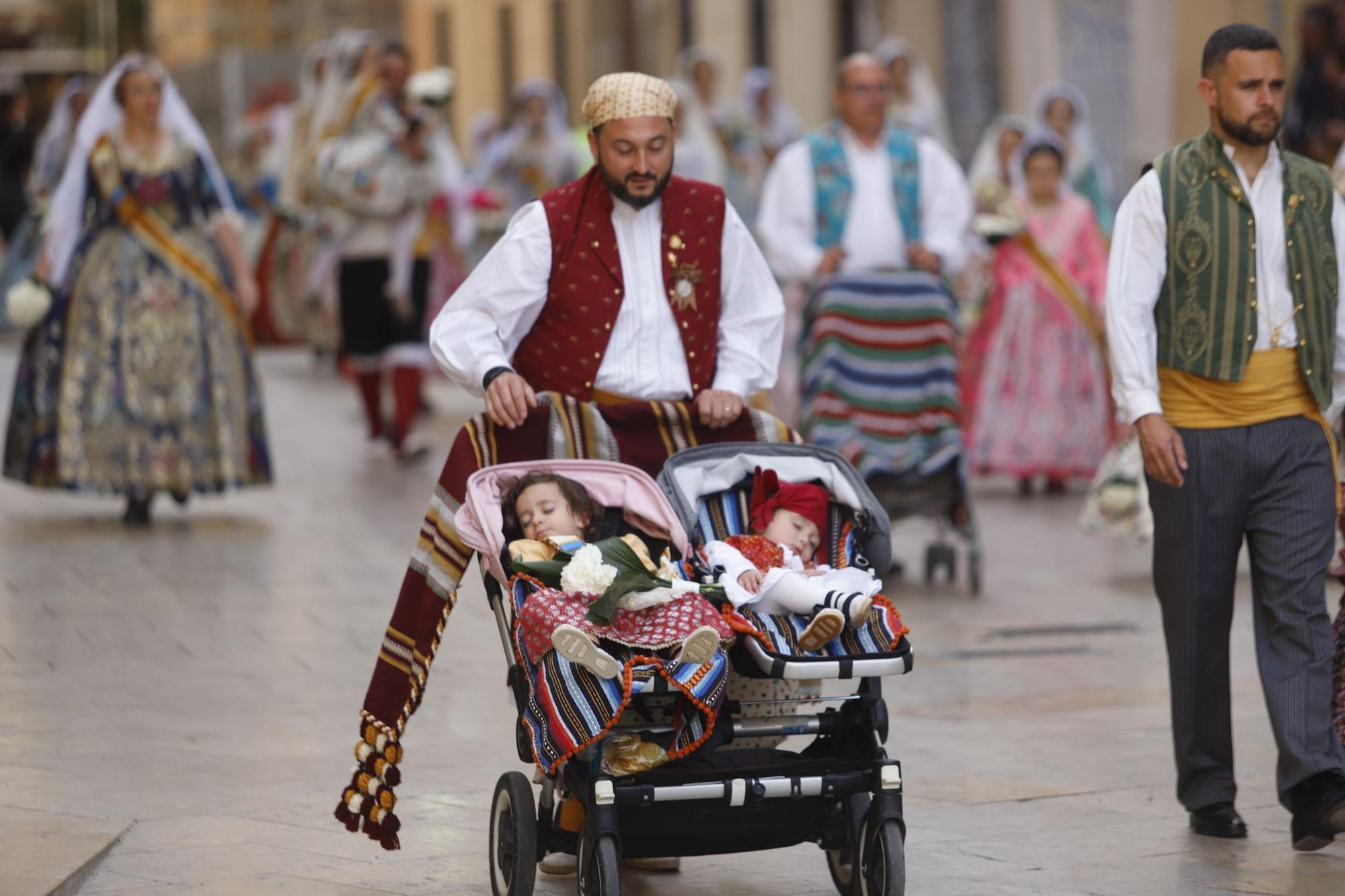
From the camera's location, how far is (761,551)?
4.96 m

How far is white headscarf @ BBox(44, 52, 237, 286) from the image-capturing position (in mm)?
10711

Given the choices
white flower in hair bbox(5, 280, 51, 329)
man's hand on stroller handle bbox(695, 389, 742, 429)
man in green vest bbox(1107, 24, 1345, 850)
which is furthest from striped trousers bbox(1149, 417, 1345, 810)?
white flower in hair bbox(5, 280, 51, 329)

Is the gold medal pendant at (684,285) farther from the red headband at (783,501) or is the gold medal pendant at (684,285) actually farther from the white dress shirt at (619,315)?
the red headband at (783,501)

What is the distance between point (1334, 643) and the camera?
5934mm

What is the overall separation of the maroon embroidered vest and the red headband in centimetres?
46

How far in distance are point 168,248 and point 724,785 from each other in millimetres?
6886

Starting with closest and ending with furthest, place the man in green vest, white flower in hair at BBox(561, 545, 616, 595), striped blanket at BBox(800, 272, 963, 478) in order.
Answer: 1. white flower in hair at BBox(561, 545, 616, 595)
2. the man in green vest
3. striped blanket at BBox(800, 272, 963, 478)

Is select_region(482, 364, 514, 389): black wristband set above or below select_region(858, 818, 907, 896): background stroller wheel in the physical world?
above

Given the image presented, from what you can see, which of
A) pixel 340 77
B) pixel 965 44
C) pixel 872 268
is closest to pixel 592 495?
pixel 872 268

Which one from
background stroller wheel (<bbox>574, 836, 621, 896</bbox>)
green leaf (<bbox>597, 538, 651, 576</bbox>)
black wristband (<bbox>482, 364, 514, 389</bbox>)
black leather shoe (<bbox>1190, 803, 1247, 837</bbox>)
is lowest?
black leather shoe (<bbox>1190, 803, 1247, 837</bbox>)

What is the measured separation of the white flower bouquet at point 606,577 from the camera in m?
4.64

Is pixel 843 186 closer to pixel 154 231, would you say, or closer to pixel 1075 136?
pixel 154 231

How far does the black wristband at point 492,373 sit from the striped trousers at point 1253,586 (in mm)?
1634

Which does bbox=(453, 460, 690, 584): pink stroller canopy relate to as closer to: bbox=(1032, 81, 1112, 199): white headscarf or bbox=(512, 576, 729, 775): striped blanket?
bbox=(512, 576, 729, 775): striped blanket
